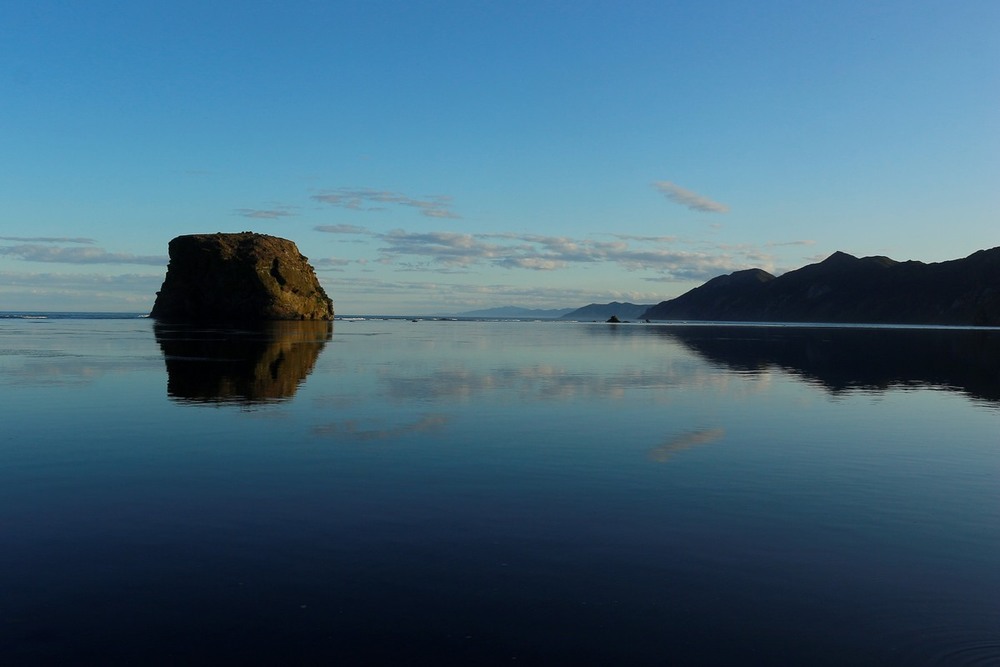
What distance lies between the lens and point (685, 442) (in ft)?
70.1

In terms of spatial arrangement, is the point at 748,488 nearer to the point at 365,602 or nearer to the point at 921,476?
the point at 921,476

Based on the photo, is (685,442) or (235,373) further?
(235,373)

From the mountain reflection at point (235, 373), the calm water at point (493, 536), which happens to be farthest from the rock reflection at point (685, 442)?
the mountain reflection at point (235, 373)

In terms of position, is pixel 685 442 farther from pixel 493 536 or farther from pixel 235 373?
pixel 235 373

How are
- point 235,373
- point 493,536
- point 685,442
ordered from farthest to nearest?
point 235,373, point 685,442, point 493,536

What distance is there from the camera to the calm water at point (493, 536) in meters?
8.12

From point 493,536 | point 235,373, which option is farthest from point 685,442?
point 235,373

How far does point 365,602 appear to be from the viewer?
8.94 m

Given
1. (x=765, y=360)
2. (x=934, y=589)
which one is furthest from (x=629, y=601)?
(x=765, y=360)

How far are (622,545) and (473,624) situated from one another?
12.3 ft

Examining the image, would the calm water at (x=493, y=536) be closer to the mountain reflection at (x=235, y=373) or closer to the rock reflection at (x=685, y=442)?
the rock reflection at (x=685, y=442)

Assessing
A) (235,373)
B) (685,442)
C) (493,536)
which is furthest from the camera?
(235,373)

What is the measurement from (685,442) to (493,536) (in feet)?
36.3

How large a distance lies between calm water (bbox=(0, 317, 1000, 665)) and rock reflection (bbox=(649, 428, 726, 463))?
0.13 m
